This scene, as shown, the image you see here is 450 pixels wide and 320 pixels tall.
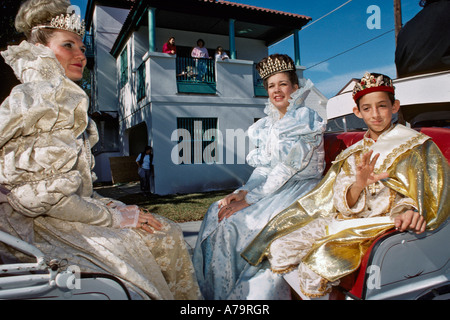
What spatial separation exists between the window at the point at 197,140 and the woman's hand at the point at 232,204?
7.51m

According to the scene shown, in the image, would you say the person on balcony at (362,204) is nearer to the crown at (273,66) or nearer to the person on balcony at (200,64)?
the crown at (273,66)

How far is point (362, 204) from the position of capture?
1782mm

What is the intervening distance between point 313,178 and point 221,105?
325 inches

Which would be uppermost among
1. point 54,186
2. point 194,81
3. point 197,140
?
point 194,81

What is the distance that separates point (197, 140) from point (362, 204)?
8648 millimetres

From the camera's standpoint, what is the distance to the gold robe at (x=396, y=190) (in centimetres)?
153

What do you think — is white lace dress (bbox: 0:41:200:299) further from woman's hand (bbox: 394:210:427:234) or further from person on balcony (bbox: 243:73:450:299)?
woman's hand (bbox: 394:210:427:234)

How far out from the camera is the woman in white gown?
2.26 metres

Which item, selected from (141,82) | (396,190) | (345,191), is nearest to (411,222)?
(396,190)

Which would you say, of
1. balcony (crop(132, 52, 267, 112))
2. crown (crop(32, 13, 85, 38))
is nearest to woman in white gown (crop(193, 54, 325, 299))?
crown (crop(32, 13, 85, 38))

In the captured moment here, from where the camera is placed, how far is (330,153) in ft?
9.13

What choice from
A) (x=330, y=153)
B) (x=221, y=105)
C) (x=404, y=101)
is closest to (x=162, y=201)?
(x=221, y=105)

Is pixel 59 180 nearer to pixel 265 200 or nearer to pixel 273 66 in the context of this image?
pixel 265 200
